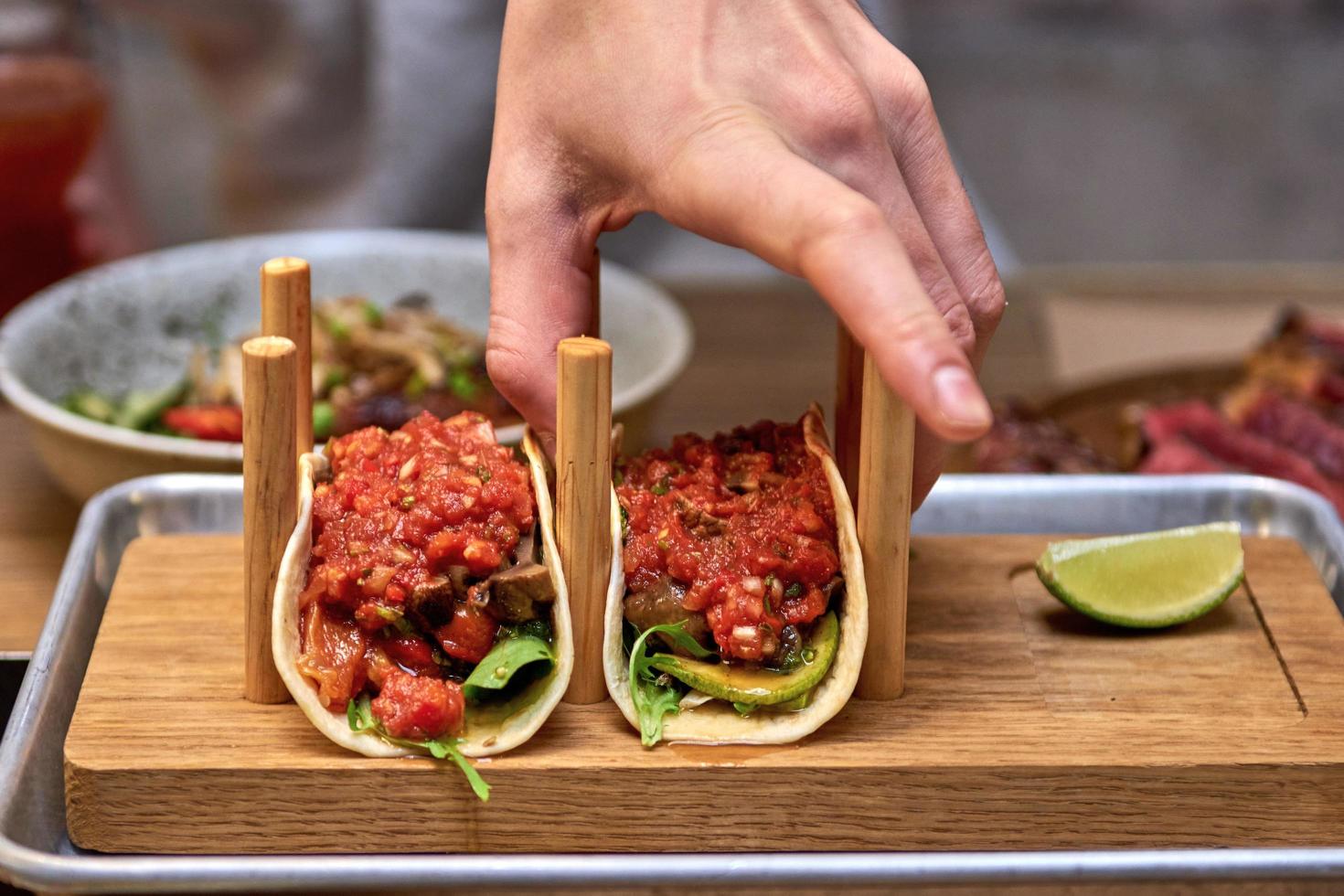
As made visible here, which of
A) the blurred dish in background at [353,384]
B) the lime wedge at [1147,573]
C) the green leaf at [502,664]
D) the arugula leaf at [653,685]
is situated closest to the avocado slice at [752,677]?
the arugula leaf at [653,685]

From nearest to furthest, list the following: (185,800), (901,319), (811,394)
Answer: (901,319), (185,800), (811,394)

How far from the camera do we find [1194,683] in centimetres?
158

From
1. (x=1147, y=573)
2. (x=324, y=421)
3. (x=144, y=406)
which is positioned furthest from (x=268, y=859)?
(x=144, y=406)

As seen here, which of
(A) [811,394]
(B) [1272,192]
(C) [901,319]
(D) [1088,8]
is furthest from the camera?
(D) [1088,8]

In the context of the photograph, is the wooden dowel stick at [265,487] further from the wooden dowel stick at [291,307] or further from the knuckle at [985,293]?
the knuckle at [985,293]

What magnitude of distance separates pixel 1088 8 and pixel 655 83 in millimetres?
9508

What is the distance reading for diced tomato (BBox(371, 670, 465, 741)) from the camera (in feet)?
4.52

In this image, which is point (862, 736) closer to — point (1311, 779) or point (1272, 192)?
point (1311, 779)

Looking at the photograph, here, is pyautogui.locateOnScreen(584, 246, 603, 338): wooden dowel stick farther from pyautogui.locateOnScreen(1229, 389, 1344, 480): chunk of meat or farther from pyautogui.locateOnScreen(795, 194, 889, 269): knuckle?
pyautogui.locateOnScreen(1229, 389, 1344, 480): chunk of meat

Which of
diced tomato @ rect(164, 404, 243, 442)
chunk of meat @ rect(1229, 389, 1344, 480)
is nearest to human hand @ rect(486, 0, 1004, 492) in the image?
diced tomato @ rect(164, 404, 243, 442)

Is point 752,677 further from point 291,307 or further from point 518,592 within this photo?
point 291,307

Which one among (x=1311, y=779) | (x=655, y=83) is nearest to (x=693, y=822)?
(x=1311, y=779)

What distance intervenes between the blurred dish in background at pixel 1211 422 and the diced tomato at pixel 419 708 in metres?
1.25

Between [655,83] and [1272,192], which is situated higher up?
[655,83]
